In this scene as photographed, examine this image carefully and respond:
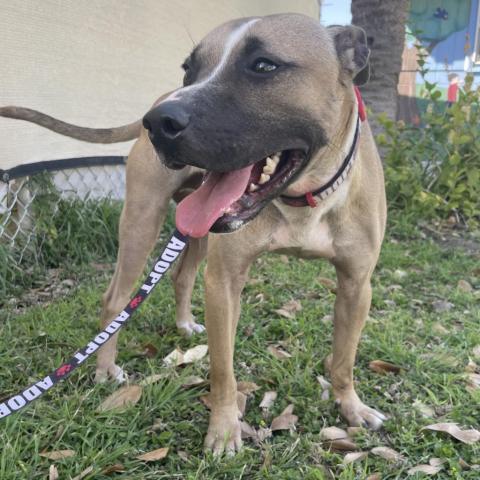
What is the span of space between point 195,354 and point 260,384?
0.44 metres

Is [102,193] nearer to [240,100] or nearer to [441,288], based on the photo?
[441,288]

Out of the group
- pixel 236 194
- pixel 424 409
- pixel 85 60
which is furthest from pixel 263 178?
pixel 85 60

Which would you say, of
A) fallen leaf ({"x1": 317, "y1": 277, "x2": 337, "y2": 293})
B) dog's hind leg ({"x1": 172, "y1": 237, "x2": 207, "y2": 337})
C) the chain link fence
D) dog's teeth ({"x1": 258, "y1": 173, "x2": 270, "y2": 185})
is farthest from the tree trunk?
dog's teeth ({"x1": 258, "y1": 173, "x2": 270, "y2": 185})

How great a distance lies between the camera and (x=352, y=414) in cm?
260

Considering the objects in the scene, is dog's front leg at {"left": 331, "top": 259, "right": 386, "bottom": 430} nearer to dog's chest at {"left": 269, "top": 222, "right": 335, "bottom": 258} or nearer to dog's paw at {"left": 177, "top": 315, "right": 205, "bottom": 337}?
dog's chest at {"left": 269, "top": 222, "right": 335, "bottom": 258}

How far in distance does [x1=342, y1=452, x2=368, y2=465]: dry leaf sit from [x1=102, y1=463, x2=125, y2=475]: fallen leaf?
0.90 metres

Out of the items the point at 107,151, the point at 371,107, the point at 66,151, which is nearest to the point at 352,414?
the point at 66,151

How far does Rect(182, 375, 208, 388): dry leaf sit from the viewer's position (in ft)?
9.06

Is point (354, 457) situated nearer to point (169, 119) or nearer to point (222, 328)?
point (222, 328)

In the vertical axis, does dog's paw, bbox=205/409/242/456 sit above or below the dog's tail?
below

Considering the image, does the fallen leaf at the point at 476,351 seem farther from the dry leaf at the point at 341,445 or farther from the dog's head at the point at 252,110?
the dog's head at the point at 252,110

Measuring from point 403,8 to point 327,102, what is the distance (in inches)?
189

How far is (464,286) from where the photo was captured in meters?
4.32

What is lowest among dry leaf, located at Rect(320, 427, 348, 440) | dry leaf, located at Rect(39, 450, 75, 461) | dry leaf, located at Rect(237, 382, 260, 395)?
dry leaf, located at Rect(237, 382, 260, 395)
